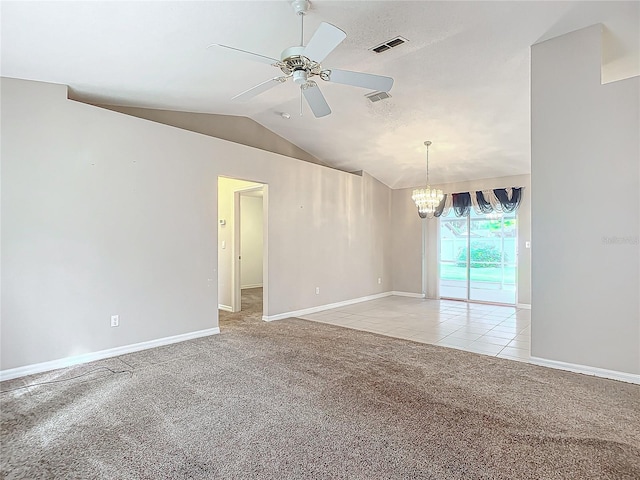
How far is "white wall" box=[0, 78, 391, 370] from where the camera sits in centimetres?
340

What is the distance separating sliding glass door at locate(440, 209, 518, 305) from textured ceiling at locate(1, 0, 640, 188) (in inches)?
93.0

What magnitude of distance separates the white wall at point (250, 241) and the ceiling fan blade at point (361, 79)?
297 inches

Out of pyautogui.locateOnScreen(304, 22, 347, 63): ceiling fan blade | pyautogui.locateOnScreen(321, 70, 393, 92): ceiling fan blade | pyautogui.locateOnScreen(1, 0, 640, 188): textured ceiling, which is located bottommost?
pyautogui.locateOnScreen(321, 70, 393, 92): ceiling fan blade

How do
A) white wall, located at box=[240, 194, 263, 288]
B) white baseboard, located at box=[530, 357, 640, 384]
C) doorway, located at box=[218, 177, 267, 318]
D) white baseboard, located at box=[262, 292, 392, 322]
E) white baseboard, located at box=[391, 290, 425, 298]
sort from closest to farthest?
white baseboard, located at box=[530, 357, 640, 384]
white baseboard, located at box=[262, 292, 392, 322]
doorway, located at box=[218, 177, 267, 318]
white baseboard, located at box=[391, 290, 425, 298]
white wall, located at box=[240, 194, 263, 288]

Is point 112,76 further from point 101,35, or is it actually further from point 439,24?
point 439,24

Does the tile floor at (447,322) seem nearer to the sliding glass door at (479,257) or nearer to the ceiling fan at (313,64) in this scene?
the sliding glass door at (479,257)

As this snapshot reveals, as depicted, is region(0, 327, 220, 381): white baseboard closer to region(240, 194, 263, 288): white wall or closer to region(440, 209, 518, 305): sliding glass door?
region(240, 194, 263, 288): white wall

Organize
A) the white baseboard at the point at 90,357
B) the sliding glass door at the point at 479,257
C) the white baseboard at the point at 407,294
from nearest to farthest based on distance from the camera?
the white baseboard at the point at 90,357
the sliding glass door at the point at 479,257
the white baseboard at the point at 407,294

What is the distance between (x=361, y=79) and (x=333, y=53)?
1.14m

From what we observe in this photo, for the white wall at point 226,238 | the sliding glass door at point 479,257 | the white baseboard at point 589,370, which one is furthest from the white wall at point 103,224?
the sliding glass door at point 479,257

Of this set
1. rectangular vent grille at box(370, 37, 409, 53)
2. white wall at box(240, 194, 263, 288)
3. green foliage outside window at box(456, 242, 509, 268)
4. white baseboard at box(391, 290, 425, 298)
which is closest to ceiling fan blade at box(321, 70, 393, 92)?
rectangular vent grille at box(370, 37, 409, 53)

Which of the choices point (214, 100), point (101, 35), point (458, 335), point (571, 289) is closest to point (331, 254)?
point (458, 335)

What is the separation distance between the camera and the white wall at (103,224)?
3398 millimetres

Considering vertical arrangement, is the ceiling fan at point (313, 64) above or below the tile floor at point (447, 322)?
above
